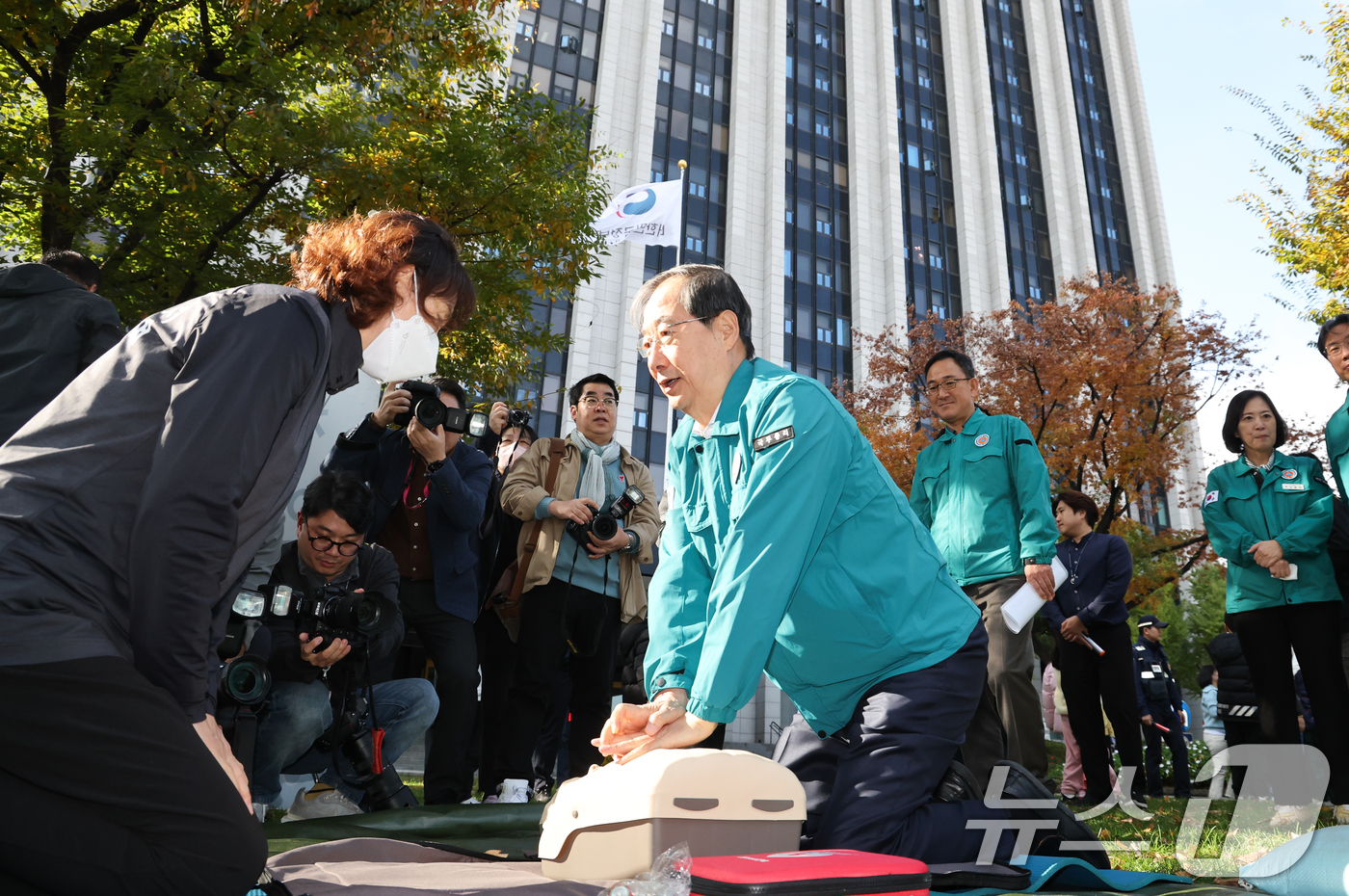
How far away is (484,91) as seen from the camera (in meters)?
10.6

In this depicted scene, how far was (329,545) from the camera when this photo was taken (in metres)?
3.89

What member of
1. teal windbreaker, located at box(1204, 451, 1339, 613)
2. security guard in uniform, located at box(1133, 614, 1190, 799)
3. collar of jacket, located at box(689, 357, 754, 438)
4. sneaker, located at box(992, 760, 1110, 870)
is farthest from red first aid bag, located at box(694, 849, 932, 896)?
security guard in uniform, located at box(1133, 614, 1190, 799)

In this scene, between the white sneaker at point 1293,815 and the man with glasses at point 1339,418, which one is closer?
the white sneaker at point 1293,815

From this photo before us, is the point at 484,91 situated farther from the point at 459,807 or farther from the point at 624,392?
the point at 624,392

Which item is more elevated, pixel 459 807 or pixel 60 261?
pixel 60 261

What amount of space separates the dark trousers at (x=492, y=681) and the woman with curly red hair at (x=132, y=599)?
9.69 feet

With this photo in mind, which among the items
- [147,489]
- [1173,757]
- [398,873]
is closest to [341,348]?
[147,489]

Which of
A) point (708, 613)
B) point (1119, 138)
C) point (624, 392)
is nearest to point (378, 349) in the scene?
point (708, 613)

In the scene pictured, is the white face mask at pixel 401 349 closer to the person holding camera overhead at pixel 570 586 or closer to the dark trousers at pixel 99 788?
the dark trousers at pixel 99 788

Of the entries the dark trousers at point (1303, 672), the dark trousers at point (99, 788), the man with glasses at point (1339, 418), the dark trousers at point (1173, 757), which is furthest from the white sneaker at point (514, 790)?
the dark trousers at point (1173, 757)

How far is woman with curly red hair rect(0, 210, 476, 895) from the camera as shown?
56.4 inches

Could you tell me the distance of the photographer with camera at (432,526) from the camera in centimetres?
431

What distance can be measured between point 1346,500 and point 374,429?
5.09 metres

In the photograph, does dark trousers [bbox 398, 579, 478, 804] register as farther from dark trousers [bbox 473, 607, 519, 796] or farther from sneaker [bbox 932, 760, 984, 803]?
sneaker [bbox 932, 760, 984, 803]
